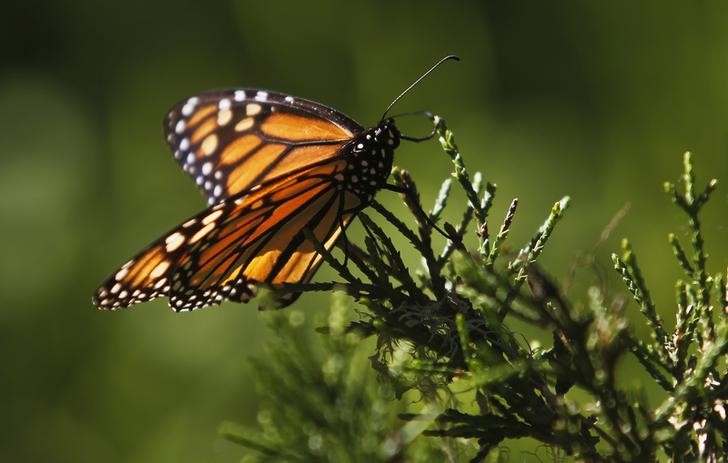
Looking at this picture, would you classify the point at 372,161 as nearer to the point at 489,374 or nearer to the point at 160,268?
the point at 160,268

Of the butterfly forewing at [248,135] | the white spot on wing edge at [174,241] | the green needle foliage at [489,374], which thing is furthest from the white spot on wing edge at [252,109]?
the green needle foliage at [489,374]

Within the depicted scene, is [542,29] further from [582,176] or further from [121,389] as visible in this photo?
[121,389]

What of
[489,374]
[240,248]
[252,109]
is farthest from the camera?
[252,109]

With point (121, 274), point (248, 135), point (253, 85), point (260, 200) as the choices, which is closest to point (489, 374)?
point (260, 200)

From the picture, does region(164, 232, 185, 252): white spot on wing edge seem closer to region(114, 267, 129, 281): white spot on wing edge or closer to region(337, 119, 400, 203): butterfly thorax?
region(114, 267, 129, 281): white spot on wing edge

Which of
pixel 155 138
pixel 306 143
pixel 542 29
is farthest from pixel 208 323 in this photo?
pixel 542 29

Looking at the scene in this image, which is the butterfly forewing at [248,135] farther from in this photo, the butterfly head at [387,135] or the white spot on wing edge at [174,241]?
the white spot on wing edge at [174,241]
